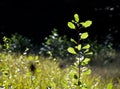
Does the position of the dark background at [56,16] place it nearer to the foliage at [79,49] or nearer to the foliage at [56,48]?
the foliage at [56,48]

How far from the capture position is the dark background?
15.9m

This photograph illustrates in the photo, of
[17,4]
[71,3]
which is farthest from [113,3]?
[17,4]

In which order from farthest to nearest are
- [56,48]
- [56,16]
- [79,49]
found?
1. [56,16]
2. [56,48]
3. [79,49]

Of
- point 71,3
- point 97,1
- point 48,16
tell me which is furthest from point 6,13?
point 97,1

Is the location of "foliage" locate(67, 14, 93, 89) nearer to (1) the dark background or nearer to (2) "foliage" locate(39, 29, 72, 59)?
(2) "foliage" locate(39, 29, 72, 59)

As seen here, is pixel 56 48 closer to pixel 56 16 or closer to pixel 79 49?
pixel 56 16

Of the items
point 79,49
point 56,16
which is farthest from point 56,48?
point 79,49

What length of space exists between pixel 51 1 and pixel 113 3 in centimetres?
260

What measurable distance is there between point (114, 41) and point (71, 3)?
7.92ft

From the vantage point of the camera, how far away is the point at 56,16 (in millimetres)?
Result: 16172

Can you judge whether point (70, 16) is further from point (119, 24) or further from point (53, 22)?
point (119, 24)

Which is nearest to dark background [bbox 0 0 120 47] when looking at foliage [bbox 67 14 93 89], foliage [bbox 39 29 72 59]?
foliage [bbox 39 29 72 59]

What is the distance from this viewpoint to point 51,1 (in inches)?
631

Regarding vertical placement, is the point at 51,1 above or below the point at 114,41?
above
